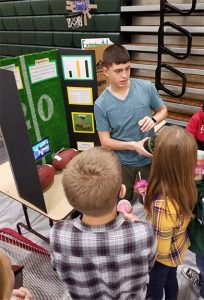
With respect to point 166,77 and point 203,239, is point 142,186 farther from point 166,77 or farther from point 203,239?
point 166,77

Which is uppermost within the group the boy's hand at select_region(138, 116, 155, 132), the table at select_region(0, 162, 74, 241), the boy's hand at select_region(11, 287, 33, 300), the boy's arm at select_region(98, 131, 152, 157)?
the boy's hand at select_region(138, 116, 155, 132)

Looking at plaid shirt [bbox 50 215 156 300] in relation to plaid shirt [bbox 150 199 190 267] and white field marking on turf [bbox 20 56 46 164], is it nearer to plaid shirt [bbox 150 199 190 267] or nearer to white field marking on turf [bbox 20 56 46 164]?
plaid shirt [bbox 150 199 190 267]

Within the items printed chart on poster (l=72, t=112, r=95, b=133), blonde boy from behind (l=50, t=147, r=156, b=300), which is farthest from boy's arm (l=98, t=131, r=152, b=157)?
blonde boy from behind (l=50, t=147, r=156, b=300)

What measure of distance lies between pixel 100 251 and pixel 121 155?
1.09 metres

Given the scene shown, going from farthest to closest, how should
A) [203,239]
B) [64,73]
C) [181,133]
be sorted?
[64,73] < [203,239] < [181,133]

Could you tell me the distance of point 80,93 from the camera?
1.82 metres


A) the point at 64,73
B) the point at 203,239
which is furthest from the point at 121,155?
the point at 203,239

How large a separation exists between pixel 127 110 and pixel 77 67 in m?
0.42

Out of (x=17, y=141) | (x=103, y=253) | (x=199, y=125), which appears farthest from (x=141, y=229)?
(x=199, y=125)

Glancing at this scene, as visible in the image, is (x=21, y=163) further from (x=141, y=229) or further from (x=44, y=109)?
(x=141, y=229)

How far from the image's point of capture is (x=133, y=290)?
98cm

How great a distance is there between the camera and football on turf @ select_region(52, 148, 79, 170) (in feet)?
5.91

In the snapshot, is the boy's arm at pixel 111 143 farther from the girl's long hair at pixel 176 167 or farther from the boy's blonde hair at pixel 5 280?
the boy's blonde hair at pixel 5 280

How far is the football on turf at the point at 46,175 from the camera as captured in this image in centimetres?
162
